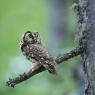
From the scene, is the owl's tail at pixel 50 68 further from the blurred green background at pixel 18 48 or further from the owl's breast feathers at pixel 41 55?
the blurred green background at pixel 18 48

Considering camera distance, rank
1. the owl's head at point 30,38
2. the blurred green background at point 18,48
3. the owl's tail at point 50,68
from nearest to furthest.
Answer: the owl's tail at point 50,68 < the owl's head at point 30,38 < the blurred green background at point 18,48

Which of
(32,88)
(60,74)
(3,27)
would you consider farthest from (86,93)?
(3,27)

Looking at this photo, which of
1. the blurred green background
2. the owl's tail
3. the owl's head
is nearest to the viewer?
the owl's tail

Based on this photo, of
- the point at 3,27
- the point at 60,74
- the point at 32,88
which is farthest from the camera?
the point at 3,27

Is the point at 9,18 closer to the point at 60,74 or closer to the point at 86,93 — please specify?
the point at 60,74

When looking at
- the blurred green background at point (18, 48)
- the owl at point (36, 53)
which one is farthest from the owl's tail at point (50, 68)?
the blurred green background at point (18, 48)

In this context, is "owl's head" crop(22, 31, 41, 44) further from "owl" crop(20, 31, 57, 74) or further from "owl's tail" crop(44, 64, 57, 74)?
"owl's tail" crop(44, 64, 57, 74)

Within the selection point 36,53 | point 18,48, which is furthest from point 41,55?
point 18,48

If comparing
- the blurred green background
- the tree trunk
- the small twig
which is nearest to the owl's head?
the small twig
